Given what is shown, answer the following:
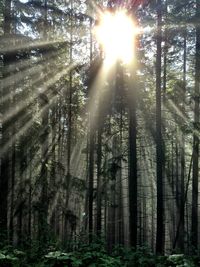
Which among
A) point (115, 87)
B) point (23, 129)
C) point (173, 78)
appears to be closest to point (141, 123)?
point (173, 78)

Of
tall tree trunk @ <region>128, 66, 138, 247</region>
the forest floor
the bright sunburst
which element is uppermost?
the bright sunburst

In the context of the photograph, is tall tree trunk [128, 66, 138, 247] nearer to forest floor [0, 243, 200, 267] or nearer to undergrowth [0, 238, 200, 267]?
undergrowth [0, 238, 200, 267]

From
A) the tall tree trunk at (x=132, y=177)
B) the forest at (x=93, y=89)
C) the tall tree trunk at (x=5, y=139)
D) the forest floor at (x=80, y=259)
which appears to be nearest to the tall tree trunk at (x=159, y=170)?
the forest at (x=93, y=89)

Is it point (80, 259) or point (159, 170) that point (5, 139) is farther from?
point (80, 259)

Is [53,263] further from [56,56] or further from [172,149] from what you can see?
[172,149]

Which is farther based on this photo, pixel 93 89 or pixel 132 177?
pixel 93 89

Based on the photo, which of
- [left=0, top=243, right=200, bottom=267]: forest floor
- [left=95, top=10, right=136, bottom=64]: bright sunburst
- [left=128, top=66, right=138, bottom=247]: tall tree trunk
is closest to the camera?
[left=0, top=243, right=200, bottom=267]: forest floor

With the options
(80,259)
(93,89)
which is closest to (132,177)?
(93,89)

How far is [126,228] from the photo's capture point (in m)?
Result: 34.7

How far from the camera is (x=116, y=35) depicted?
18.9 meters

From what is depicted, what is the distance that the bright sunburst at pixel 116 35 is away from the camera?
57.7 ft

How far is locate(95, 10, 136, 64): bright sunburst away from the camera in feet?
57.7

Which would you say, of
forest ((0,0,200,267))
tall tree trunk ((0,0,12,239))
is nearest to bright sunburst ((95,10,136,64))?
forest ((0,0,200,267))

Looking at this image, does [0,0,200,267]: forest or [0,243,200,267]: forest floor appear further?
[0,0,200,267]: forest
